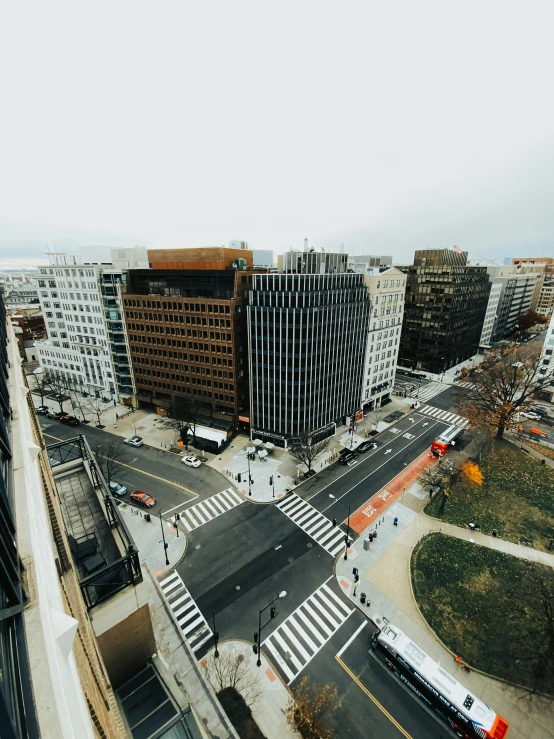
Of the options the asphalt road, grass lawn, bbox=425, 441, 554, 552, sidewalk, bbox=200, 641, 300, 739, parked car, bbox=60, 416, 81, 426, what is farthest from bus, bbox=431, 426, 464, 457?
parked car, bbox=60, 416, 81, 426

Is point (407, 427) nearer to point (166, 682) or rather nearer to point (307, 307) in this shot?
point (307, 307)

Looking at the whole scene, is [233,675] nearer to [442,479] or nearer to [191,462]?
[191,462]

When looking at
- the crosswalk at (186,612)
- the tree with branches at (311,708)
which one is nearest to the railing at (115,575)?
the crosswalk at (186,612)

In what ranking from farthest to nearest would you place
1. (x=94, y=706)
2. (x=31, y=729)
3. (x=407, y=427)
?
(x=407, y=427)
(x=94, y=706)
(x=31, y=729)

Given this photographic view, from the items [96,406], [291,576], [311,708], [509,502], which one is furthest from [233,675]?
[96,406]

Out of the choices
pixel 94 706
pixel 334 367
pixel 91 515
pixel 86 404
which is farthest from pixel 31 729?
pixel 86 404

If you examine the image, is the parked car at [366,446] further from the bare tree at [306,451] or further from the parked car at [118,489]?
the parked car at [118,489]
